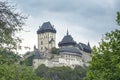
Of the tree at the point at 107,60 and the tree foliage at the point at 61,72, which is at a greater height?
the tree foliage at the point at 61,72

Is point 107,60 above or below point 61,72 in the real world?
below

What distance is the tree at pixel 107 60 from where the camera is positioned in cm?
2921

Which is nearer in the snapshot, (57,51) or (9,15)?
(9,15)

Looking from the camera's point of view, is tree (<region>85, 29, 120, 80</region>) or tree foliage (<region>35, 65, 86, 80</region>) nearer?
tree (<region>85, 29, 120, 80</region>)

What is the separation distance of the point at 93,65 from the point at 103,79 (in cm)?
242

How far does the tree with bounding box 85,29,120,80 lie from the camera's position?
29.2 meters

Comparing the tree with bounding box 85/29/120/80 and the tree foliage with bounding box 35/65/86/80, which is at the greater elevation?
the tree foliage with bounding box 35/65/86/80

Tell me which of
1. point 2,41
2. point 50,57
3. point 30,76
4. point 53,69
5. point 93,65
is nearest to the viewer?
point 2,41

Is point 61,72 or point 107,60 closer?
point 107,60

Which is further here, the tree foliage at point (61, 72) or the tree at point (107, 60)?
the tree foliage at point (61, 72)

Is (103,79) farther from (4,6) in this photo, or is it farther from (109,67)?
(4,6)

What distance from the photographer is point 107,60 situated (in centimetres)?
3112

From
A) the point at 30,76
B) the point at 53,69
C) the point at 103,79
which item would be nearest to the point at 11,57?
the point at 103,79

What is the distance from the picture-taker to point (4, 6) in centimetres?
994
